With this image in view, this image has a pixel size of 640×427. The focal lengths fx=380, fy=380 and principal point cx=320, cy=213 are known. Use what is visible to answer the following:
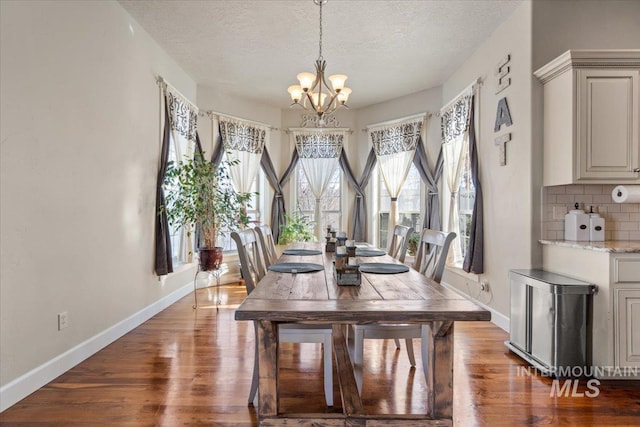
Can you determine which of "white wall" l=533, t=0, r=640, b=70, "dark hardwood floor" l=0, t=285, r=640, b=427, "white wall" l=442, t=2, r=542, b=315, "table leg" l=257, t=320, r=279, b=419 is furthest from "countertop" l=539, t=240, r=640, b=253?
"table leg" l=257, t=320, r=279, b=419

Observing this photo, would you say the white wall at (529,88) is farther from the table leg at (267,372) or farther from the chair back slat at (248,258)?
the table leg at (267,372)

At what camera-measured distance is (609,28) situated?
318 centimetres

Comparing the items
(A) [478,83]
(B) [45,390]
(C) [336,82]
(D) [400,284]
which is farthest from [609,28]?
(B) [45,390]

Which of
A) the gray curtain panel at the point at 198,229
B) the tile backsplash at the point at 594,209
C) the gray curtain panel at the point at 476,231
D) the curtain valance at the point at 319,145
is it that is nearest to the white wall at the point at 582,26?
the tile backsplash at the point at 594,209

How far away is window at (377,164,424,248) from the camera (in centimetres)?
595

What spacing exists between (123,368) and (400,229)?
246cm

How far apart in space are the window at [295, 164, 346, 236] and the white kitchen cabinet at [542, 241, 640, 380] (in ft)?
14.3

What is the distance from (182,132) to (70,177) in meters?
2.28

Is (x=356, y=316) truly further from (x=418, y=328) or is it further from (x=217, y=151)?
(x=217, y=151)

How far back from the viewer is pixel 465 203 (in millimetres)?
4816

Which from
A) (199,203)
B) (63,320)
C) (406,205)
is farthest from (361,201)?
(63,320)

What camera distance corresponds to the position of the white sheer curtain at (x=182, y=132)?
4543 millimetres

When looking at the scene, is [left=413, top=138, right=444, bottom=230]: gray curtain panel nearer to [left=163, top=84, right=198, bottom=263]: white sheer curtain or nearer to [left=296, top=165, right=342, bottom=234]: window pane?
[left=296, top=165, right=342, bottom=234]: window pane

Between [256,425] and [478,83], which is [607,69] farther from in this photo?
[256,425]
